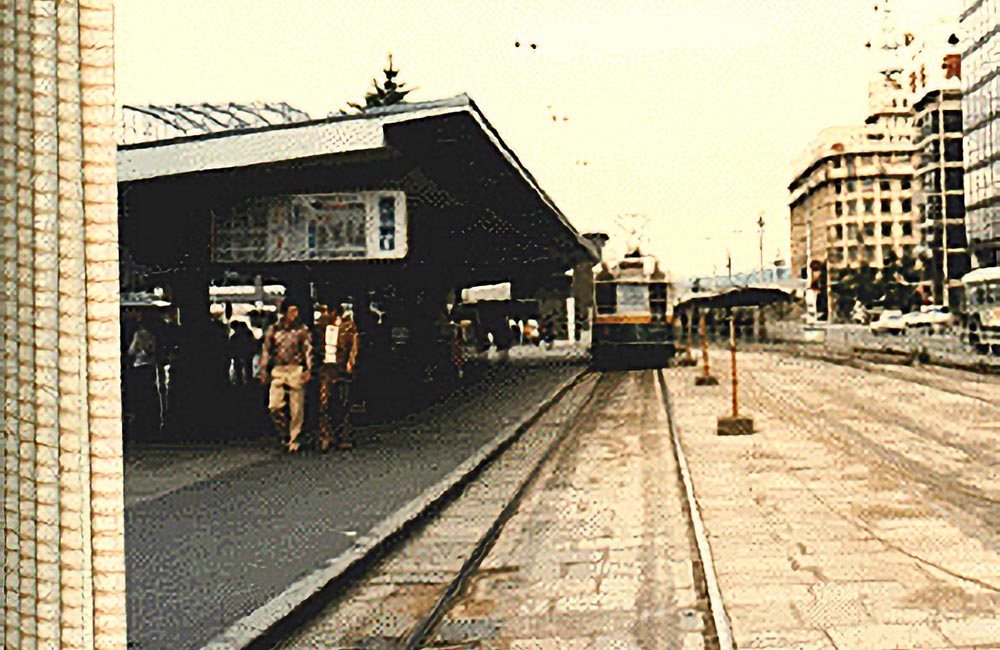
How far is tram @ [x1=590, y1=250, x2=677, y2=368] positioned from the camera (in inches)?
1453

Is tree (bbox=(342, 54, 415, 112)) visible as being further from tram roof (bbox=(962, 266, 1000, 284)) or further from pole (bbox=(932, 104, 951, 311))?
pole (bbox=(932, 104, 951, 311))

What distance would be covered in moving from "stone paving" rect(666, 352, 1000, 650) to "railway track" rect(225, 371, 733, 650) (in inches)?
7.2

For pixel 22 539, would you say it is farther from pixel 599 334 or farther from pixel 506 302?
pixel 506 302

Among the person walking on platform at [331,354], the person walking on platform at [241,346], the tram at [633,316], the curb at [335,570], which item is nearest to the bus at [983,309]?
the tram at [633,316]

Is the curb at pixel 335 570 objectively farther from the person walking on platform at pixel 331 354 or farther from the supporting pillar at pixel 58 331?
the supporting pillar at pixel 58 331

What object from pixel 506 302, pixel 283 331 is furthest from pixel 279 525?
pixel 506 302

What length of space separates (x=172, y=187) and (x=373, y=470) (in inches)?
218

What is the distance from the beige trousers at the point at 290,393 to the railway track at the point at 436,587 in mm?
2867

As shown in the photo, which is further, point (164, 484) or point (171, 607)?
point (164, 484)

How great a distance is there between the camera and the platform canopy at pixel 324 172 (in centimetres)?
1470

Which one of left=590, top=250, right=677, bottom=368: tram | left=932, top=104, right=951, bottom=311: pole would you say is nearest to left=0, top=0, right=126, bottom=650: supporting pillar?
left=590, top=250, right=677, bottom=368: tram

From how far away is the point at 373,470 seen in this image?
13414 millimetres

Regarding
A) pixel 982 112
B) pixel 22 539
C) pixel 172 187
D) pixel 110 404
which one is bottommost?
pixel 22 539

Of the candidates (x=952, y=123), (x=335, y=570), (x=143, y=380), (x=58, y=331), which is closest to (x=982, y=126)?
(x=952, y=123)
